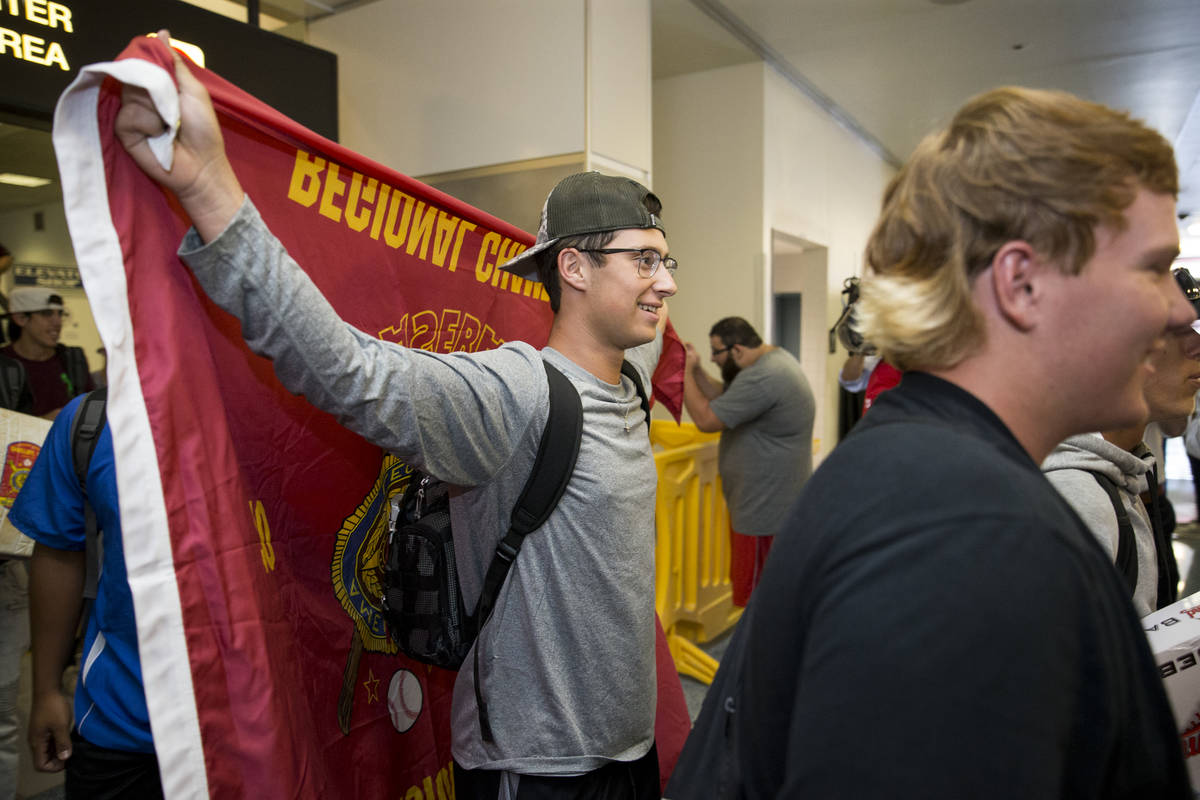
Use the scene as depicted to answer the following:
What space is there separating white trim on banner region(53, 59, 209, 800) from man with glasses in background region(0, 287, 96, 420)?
318 centimetres

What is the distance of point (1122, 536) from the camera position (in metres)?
1.35

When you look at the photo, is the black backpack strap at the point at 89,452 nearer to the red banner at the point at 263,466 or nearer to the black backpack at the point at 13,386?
the red banner at the point at 263,466

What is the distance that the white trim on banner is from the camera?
36.0 inches

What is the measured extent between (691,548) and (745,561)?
305mm

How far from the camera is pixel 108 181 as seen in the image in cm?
94

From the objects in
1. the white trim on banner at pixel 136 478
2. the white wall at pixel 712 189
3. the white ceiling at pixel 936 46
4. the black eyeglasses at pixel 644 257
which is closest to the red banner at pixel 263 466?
the white trim on banner at pixel 136 478

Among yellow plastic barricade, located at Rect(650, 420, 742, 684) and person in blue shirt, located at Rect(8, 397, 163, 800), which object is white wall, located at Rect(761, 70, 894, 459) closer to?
yellow plastic barricade, located at Rect(650, 420, 742, 684)

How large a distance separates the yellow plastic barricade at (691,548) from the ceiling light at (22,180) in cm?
583

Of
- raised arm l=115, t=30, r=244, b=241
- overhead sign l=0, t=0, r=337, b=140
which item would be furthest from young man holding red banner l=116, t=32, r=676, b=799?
overhead sign l=0, t=0, r=337, b=140

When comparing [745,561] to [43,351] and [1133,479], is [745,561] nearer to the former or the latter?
[1133,479]

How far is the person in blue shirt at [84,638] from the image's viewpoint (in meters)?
1.37

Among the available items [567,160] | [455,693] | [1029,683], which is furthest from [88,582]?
[567,160]

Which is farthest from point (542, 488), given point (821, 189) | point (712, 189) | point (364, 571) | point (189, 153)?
point (821, 189)

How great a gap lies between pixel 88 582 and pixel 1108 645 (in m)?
1.67
